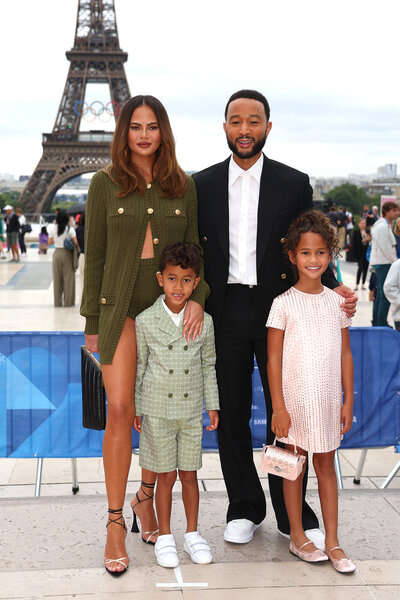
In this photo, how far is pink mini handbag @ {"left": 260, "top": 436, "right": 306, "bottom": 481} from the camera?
121 inches

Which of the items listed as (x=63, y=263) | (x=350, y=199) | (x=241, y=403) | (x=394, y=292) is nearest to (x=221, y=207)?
(x=241, y=403)

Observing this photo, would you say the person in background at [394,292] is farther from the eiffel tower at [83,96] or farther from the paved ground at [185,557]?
the eiffel tower at [83,96]

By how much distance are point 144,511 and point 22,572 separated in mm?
616

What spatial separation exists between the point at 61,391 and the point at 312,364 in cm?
174

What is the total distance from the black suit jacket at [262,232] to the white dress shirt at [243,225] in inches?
1.3

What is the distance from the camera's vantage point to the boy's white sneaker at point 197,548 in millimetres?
3137

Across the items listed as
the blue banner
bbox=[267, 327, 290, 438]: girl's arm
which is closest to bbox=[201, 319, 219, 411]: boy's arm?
bbox=[267, 327, 290, 438]: girl's arm

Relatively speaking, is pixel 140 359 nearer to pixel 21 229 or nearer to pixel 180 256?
pixel 180 256

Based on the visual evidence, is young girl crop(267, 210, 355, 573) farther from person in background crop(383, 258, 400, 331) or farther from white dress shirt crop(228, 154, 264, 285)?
person in background crop(383, 258, 400, 331)

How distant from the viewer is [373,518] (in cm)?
362

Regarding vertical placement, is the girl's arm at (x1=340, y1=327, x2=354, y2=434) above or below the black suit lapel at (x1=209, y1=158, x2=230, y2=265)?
below

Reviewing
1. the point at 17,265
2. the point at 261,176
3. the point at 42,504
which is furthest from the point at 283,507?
the point at 17,265

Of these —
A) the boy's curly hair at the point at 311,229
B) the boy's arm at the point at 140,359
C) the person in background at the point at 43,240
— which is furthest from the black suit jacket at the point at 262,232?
the person in background at the point at 43,240

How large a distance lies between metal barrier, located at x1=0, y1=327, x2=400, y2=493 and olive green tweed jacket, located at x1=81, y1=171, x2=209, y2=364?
104 centimetres
